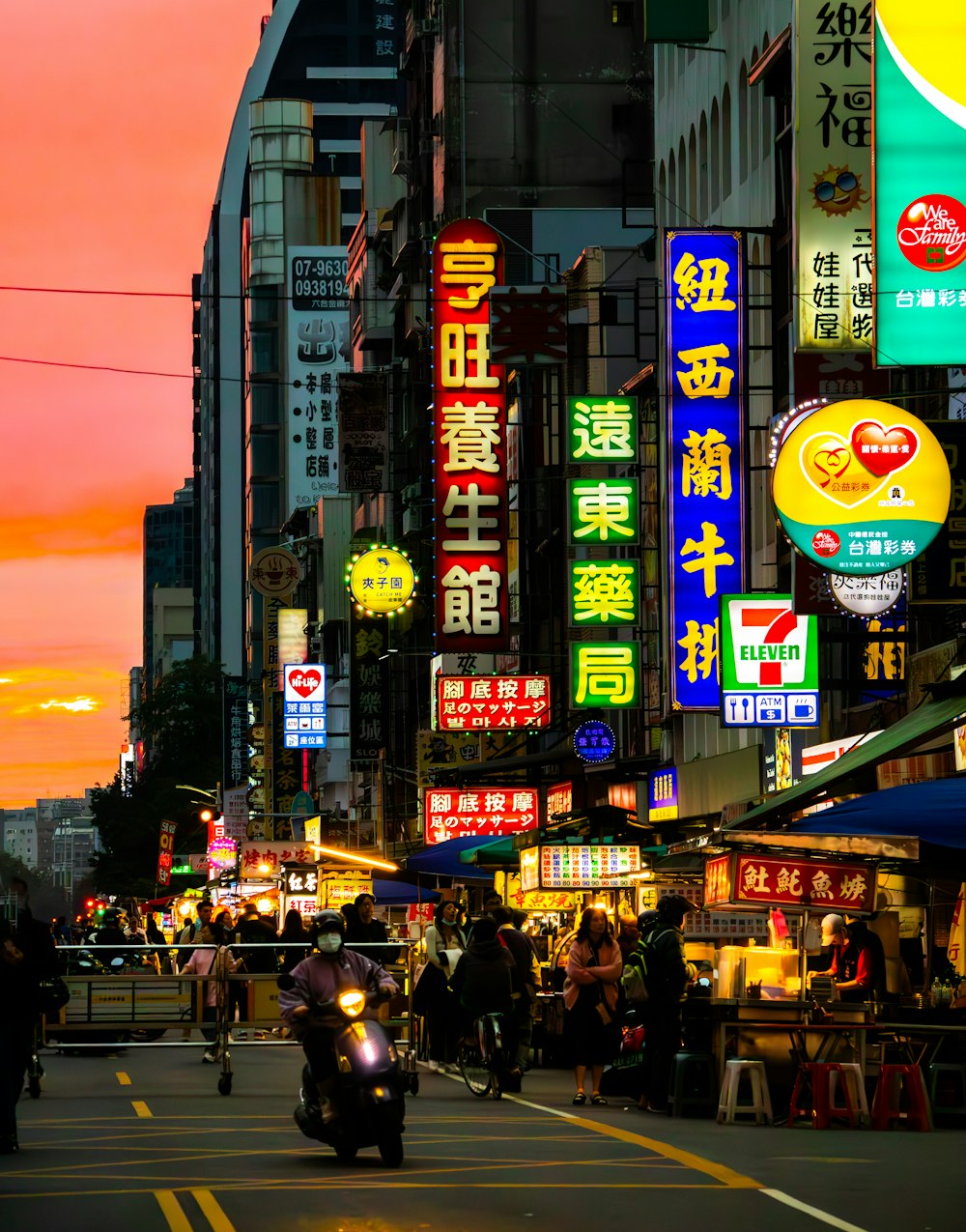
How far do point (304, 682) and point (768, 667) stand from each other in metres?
62.2

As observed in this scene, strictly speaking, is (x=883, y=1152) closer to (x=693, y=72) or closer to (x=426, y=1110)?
(x=426, y=1110)

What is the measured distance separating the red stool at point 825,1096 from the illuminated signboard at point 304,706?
70.4 metres

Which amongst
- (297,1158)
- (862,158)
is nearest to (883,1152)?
(297,1158)

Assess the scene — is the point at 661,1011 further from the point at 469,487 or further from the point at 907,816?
the point at 469,487

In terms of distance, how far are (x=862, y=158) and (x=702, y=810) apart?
47.9 ft

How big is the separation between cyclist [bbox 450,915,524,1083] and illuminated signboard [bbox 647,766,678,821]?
55.7 ft

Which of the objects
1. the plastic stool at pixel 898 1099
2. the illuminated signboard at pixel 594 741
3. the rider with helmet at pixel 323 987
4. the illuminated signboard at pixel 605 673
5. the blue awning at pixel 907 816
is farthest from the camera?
the illuminated signboard at pixel 594 741

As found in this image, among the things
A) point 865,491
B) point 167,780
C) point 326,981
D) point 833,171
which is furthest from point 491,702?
point 167,780

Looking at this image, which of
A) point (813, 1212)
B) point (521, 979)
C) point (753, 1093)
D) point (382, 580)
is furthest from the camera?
point (382, 580)

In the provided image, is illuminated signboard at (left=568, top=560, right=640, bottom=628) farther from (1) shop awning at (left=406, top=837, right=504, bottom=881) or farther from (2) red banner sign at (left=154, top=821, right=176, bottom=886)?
(2) red banner sign at (left=154, top=821, right=176, bottom=886)

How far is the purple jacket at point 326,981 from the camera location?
16.8 m

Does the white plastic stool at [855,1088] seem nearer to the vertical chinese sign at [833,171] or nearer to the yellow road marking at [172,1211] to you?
the yellow road marking at [172,1211]

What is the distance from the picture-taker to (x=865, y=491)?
22094 mm

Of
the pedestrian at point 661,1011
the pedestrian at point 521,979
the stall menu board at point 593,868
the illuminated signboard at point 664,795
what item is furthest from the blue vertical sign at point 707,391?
the pedestrian at point 661,1011
